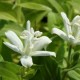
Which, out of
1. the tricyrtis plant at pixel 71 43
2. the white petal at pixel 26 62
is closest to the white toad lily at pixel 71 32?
the tricyrtis plant at pixel 71 43

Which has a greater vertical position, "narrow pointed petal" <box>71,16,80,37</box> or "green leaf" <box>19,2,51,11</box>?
"narrow pointed petal" <box>71,16,80,37</box>

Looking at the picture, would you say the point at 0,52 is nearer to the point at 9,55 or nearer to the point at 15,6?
the point at 9,55

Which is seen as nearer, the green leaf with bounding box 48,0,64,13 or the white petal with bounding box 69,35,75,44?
the white petal with bounding box 69,35,75,44

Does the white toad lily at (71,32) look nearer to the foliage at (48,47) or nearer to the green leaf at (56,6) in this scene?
the foliage at (48,47)

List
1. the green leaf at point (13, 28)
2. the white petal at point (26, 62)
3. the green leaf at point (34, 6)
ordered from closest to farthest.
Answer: the white petal at point (26, 62)
the green leaf at point (13, 28)
the green leaf at point (34, 6)

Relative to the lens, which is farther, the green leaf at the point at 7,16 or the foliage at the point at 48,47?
the green leaf at the point at 7,16

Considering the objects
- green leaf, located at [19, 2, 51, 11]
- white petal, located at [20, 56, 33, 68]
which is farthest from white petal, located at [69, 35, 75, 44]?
→ green leaf, located at [19, 2, 51, 11]

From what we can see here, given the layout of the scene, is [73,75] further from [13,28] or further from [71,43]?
[13,28]

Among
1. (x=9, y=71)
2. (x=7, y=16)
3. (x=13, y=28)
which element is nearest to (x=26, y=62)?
(x=9, y=71)

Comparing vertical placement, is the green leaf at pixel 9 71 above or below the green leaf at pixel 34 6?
below

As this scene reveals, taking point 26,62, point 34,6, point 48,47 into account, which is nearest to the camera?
point 26,62

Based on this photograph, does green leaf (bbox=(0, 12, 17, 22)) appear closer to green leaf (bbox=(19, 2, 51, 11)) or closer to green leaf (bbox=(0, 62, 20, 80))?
green leaf (bbox=(19, 2, 51, 11))
